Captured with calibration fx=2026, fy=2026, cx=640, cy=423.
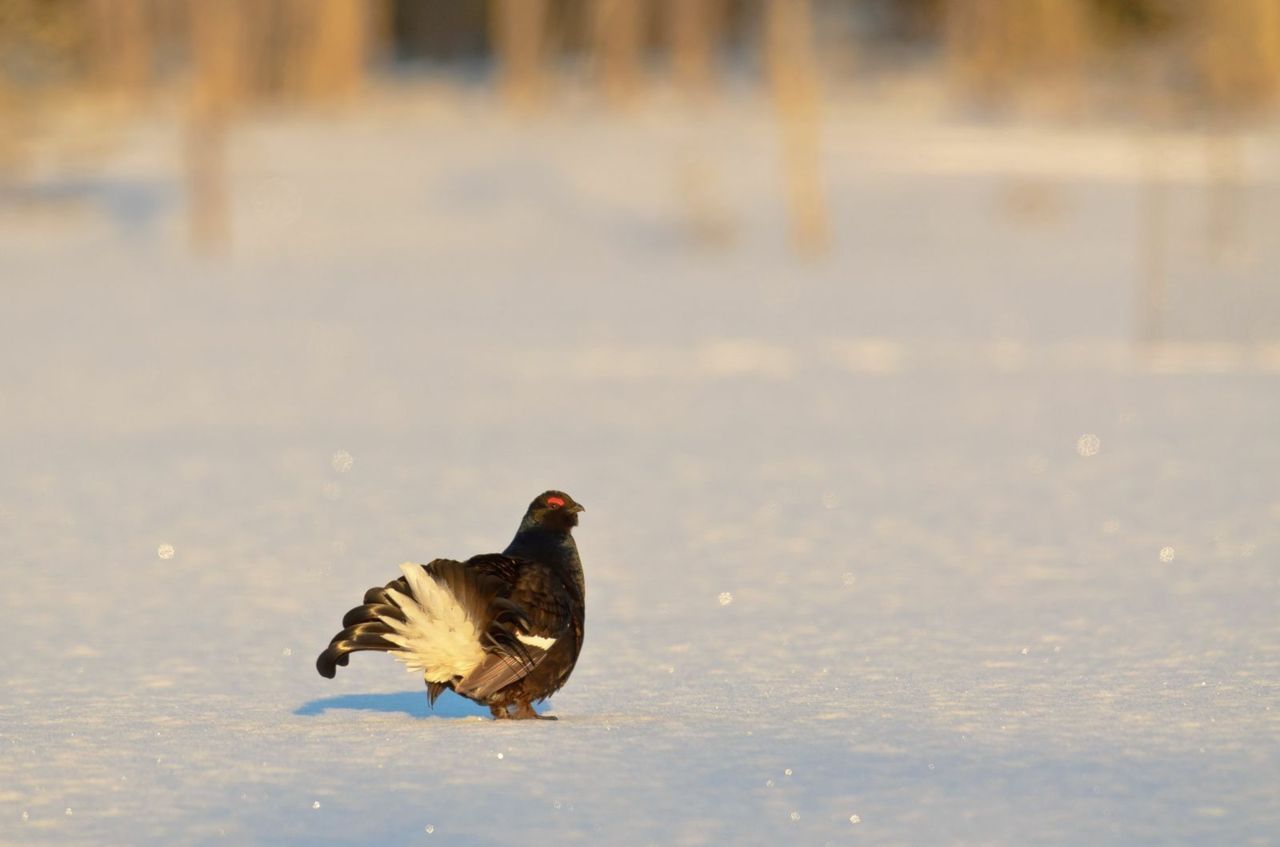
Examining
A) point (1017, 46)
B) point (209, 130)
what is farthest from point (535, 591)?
point (1017, 46)

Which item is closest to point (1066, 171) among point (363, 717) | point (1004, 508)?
point (1004, 508)

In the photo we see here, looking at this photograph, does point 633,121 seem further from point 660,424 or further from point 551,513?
point 551,513

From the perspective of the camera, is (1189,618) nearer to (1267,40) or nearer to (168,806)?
(168,806)

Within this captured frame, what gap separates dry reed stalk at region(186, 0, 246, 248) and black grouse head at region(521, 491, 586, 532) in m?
29.7

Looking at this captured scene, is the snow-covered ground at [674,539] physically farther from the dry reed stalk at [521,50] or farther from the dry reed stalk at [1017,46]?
the dry reed stalk at [521,50]

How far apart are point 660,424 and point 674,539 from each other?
210 inches

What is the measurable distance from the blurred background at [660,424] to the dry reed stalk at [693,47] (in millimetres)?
220

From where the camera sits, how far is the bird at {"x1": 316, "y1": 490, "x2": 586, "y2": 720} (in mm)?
5852

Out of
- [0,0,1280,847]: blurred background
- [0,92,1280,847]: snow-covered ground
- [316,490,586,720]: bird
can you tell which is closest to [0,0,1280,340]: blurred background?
[0,0,1280,847]: blurred background

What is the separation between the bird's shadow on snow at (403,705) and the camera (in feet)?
22.4

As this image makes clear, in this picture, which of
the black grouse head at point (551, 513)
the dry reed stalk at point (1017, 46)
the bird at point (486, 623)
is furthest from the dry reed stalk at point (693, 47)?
the bird at point (486, 623)

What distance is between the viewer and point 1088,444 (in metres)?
14.7

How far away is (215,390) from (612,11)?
31104 millimetres

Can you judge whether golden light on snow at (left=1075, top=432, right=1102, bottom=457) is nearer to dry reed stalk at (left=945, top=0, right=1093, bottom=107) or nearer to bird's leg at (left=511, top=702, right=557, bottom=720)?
bird's leg at (left=511, top=702, right=557, bottom=720)
